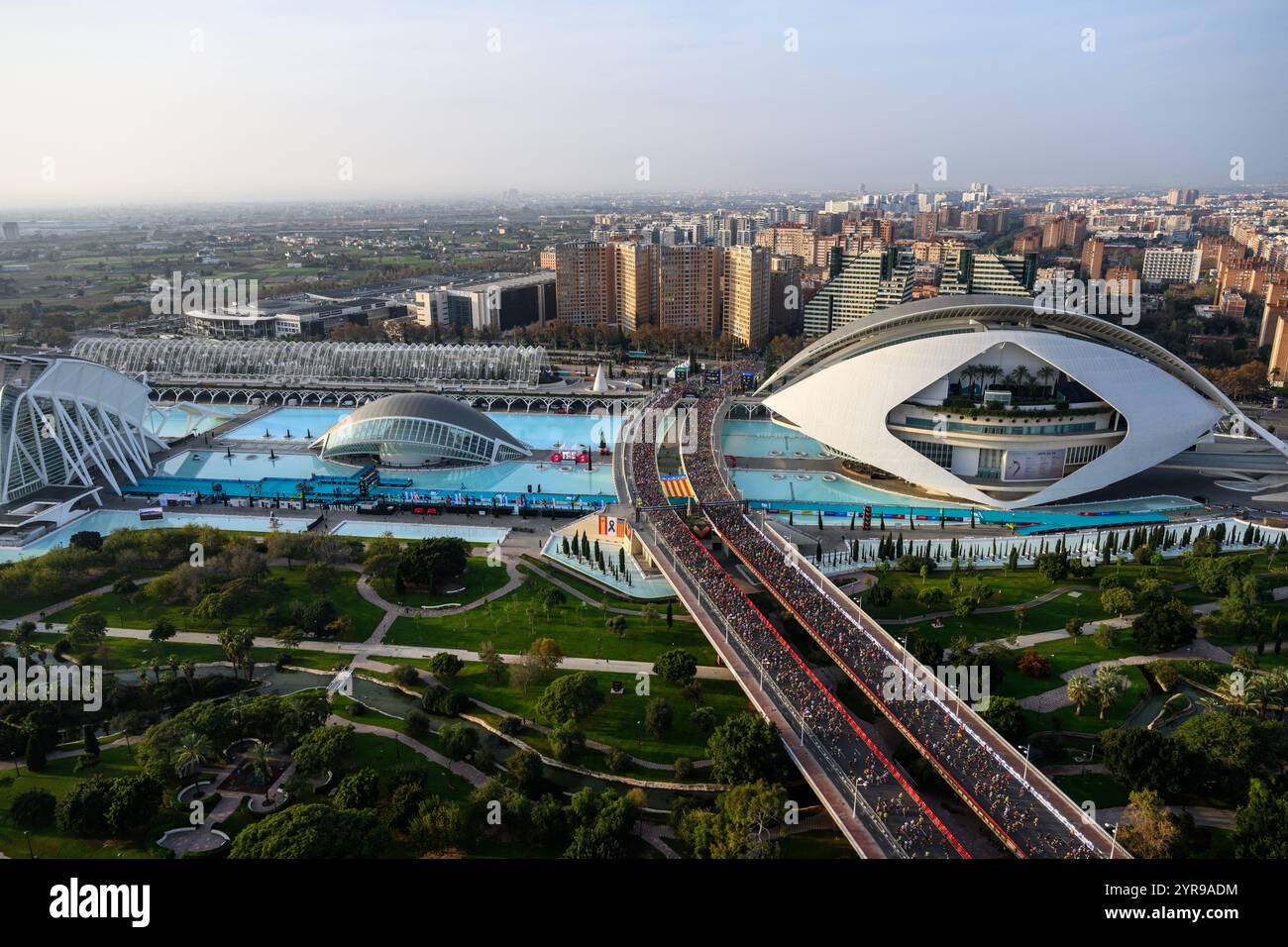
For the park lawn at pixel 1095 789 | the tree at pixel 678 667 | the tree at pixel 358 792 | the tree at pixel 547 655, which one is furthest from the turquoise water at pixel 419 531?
the park lawn at pixel 1095 789

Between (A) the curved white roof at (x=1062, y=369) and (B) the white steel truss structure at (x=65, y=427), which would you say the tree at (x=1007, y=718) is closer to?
(A) the curved white roof at (x=1062, y=369)

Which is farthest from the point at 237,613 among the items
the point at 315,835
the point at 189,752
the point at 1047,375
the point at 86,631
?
the point at 1047,375

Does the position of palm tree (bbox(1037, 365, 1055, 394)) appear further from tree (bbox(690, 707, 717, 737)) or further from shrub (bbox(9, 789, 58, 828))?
shrub (bbox(9, 789, 58, 828))

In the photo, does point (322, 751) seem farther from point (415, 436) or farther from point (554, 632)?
point (415, 436)

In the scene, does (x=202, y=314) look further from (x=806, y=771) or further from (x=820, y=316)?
(x=806, y=771)

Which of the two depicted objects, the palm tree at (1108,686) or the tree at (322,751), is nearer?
the tree at (322,751)

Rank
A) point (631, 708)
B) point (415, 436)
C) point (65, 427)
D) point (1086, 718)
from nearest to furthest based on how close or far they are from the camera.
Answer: point (1086, 718) < point (631, 708) < point (65, 427) < point (415, 436)
